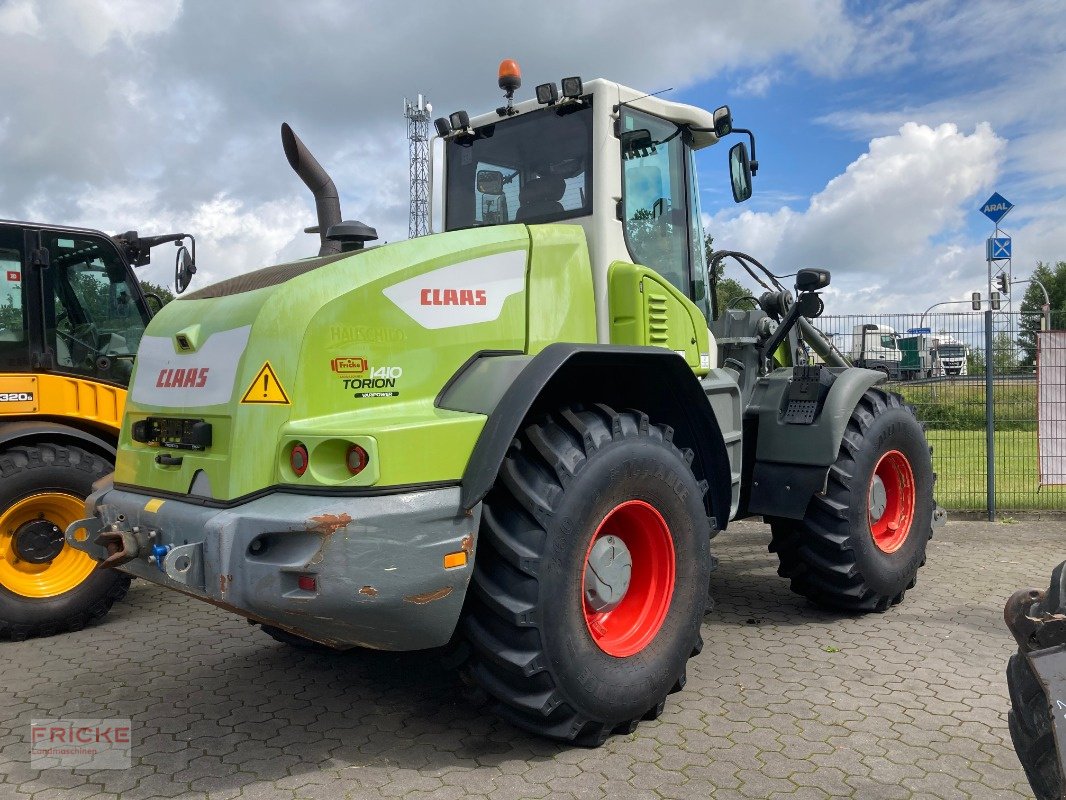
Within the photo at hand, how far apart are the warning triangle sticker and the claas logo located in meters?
0.20

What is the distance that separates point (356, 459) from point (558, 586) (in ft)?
2.92

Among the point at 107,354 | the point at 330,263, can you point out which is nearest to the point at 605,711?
the point at 330,263

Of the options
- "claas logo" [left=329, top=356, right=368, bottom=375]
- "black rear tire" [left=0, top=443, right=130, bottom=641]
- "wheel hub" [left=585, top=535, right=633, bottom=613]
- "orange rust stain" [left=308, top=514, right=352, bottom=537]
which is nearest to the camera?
"orange rust stain" [left=308, top=514, right=352, bottom=537]

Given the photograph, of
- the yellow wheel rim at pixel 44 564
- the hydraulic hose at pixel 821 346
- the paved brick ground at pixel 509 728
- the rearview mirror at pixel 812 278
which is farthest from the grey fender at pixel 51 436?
the hydraulic hose at pixel 821 346

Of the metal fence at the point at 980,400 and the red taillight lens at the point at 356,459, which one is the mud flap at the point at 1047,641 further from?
the metal fence at the point at 980,400

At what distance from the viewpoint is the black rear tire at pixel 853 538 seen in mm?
4930

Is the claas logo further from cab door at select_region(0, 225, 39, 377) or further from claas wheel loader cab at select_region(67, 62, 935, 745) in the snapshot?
cab door at select_region(0, 225, 39, 377)

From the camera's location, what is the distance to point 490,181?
15.5 feet

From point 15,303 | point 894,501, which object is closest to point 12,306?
point 15,303

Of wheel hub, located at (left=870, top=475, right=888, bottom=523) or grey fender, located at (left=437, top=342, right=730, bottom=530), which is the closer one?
grey fender, located at (left=437, top=342, right=730, bottom=530)

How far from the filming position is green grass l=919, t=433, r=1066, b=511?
28.0ft

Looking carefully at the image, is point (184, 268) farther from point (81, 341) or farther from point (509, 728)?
point (509, 728)

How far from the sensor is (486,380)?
11.0 feet

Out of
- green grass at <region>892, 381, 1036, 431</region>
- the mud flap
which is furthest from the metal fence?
the mud flap
